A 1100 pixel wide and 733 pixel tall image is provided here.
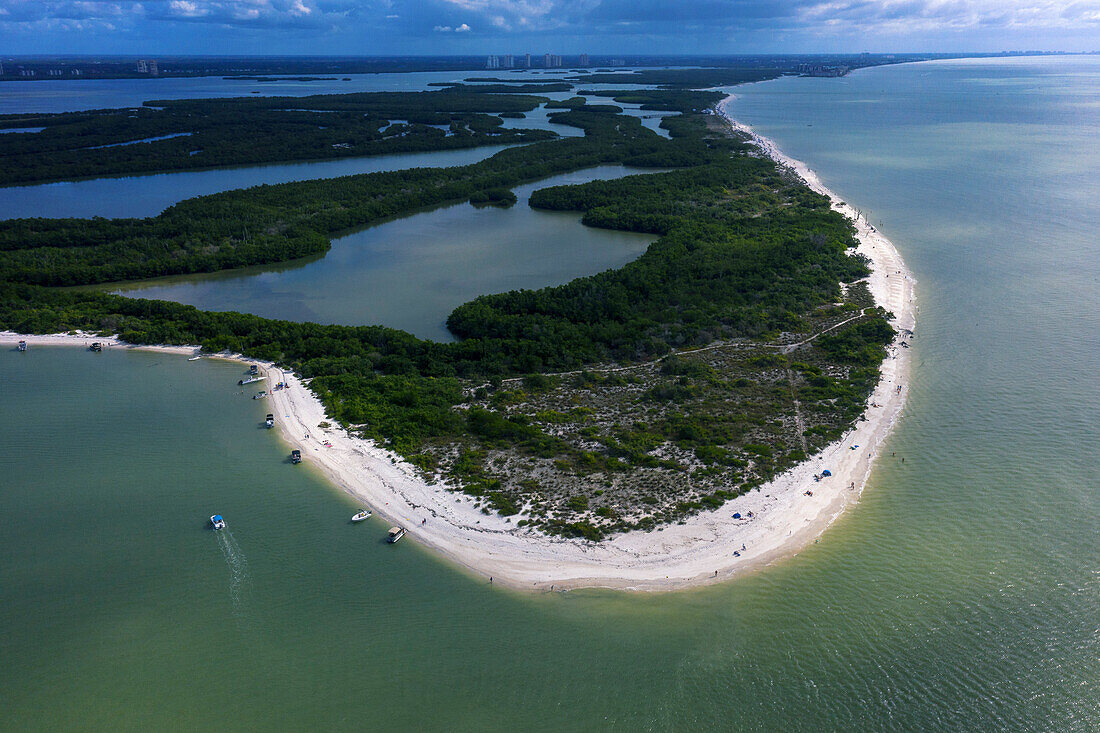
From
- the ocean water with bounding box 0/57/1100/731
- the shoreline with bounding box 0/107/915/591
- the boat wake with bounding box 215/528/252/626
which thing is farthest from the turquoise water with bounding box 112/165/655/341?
the boat wake with bounding box 215/528/252/626

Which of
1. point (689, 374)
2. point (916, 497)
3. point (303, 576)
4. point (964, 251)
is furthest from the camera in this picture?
point (964, 251)

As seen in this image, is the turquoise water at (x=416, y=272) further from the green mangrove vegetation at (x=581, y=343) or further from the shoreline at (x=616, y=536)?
the shoreline at (x=616, y=536)

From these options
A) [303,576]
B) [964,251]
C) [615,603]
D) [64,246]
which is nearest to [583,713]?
[615,603]

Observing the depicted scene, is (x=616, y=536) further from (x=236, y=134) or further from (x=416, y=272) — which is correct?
(x=236, y=134)

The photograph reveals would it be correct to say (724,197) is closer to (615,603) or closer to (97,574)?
(615,603)

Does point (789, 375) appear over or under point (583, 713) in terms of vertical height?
over

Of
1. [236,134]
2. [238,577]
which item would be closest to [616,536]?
[238,577]

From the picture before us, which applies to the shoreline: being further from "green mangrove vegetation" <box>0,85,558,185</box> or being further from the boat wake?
"green mangrove vegetation" <box>0,85,558,185</box>
